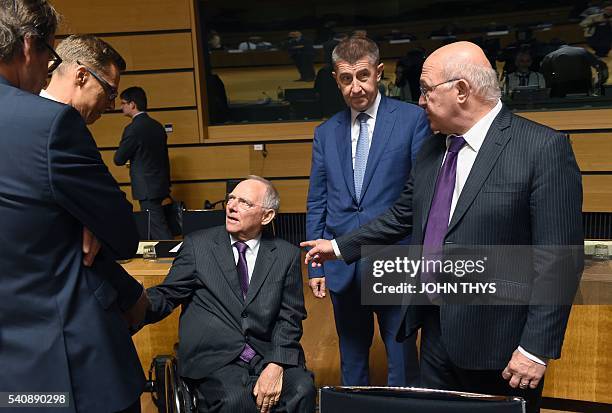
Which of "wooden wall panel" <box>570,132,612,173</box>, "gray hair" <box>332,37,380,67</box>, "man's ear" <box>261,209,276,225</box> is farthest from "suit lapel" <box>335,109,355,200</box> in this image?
"wooden wall panel" <box>570,132,612,173</box>

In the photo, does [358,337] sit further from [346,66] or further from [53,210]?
[53,210]

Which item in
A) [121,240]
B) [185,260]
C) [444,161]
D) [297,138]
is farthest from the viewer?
[297,138]

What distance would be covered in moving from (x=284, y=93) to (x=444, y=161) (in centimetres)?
468

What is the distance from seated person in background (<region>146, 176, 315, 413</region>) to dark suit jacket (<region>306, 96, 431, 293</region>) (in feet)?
1.06

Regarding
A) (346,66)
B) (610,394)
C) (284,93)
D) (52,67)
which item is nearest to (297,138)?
(284,93)

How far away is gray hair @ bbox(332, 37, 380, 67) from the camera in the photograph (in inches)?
99.7

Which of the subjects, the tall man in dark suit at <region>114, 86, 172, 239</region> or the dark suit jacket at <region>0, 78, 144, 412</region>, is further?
the tall man in dark suit at <region>114, 86, 172, 239</region>

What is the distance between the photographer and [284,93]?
6332 millimetres

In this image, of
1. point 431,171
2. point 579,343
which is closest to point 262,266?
point 431,171

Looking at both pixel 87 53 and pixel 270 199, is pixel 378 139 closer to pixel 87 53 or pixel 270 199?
pixel 270 199

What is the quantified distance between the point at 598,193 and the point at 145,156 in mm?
Result: 4346

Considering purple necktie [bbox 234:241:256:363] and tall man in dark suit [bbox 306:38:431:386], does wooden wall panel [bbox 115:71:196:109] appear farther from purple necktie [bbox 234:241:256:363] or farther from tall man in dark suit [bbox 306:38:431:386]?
purple necktie [bbox 234:241:256:363]

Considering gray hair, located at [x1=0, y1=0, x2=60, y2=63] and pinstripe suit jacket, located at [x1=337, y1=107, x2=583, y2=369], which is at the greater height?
gray hair, located at [x1=0, y1=0, x2=60, y2=63]

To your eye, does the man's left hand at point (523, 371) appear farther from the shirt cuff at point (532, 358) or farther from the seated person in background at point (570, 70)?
the seated person in background at point (570, 70)
